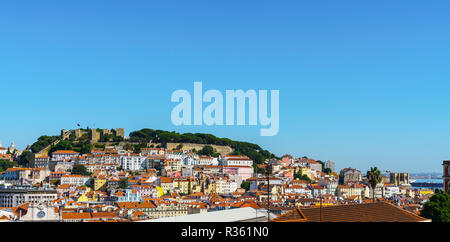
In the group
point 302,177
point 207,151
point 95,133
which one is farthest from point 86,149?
point 302,177

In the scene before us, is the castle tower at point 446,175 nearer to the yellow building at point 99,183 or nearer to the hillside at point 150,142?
the yellow building at point 99,183

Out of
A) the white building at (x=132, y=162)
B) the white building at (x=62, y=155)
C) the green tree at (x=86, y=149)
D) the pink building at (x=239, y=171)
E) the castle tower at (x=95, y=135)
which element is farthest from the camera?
the castle tower at (x=95, y=135)

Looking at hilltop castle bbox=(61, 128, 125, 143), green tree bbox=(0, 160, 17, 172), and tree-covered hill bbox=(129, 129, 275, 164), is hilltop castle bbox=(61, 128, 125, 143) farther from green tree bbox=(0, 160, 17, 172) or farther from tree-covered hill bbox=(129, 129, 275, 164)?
green tree bbox=(0, 160, 17, 172)

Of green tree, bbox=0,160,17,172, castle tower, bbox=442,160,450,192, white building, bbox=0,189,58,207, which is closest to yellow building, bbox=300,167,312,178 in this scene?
white building, bbox=0,189,58,207

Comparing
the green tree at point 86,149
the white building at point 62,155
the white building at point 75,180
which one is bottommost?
the white building at point 75,180

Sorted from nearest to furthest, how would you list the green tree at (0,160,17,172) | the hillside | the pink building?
the pink building
the green tree at (0,160,17,172)
the hillside

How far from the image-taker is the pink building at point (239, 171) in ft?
176

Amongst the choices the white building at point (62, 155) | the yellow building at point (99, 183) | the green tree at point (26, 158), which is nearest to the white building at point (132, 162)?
the white building at point (62, 155)

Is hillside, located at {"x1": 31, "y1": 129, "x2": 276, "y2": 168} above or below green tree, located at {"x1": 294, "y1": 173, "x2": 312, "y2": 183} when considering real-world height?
above

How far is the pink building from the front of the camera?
2115 inches

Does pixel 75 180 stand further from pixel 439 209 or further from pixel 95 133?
pixel 439 209
